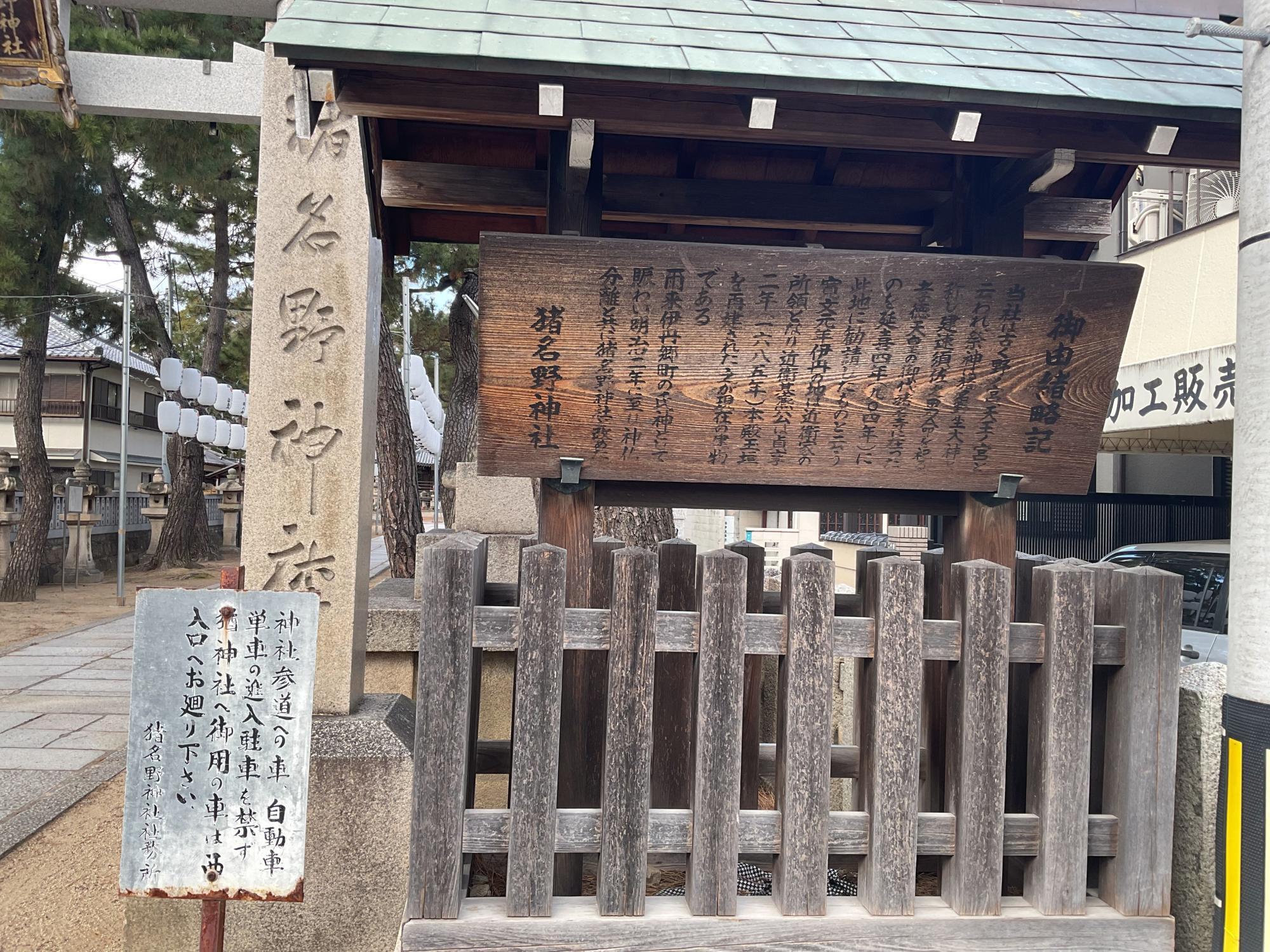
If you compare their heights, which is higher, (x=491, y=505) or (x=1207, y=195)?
(x=1207, y=195)

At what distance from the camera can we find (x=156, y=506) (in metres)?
22.9

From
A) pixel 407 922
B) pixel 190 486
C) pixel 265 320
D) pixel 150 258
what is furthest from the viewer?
pixel 150 258

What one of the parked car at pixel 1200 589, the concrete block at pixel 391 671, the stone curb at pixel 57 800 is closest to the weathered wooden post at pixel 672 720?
the concrete block at pixel 391 671

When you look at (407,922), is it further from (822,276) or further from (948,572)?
(822,276)

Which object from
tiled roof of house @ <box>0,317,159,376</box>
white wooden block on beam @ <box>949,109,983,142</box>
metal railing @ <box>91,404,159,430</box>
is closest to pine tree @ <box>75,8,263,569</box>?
tiled roof of house @ <box>0,317,159,376</box>

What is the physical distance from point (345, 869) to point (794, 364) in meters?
2.70

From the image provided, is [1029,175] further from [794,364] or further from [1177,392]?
[1177,392]

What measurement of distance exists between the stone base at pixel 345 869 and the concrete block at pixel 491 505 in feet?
10.1

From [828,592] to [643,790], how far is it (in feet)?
2.57

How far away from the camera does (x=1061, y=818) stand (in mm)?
2592

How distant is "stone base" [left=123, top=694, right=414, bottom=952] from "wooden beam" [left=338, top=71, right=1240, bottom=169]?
2.51 metres

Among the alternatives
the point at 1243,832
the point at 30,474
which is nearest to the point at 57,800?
the point at 1243,832

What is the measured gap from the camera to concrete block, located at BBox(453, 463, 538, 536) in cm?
656

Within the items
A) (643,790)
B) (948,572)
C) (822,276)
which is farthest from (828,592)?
(822,276)
